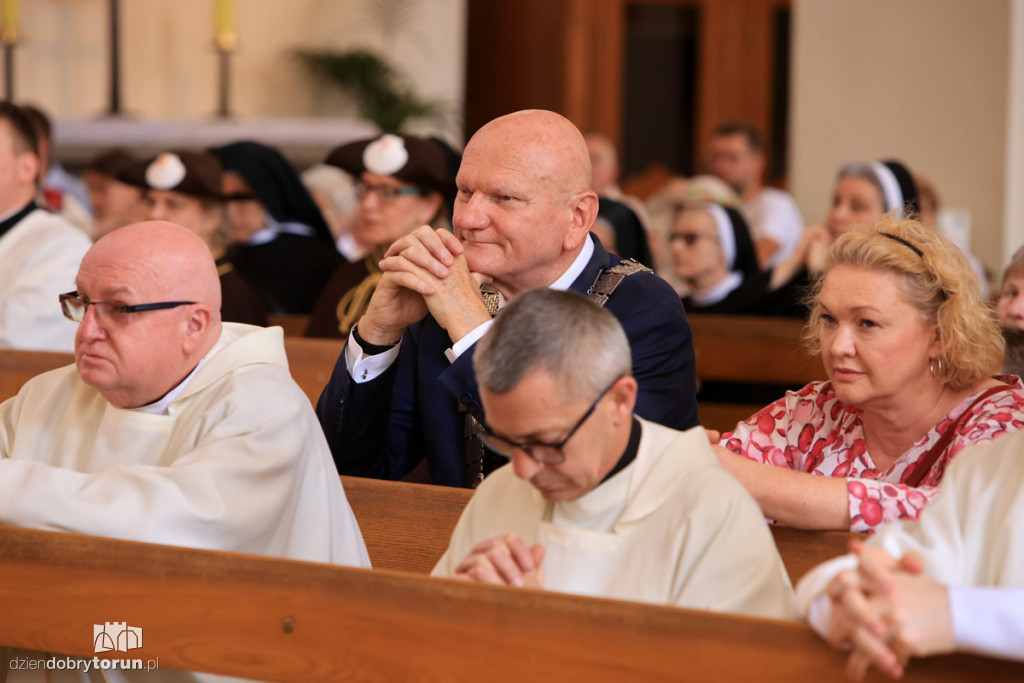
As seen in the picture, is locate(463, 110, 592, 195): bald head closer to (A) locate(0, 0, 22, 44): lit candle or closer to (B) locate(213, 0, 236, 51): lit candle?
(B) locate(213, 0, 236, 51): lit candle

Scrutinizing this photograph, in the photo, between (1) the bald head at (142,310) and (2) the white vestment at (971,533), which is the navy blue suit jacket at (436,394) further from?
(2) the white vestment at (971,533)

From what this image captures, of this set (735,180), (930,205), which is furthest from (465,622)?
(735,180)

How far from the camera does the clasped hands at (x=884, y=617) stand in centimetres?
177

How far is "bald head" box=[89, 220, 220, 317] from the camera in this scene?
271 centimetres

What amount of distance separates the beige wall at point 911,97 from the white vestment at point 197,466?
542 cm

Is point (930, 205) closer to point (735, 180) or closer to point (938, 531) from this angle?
point (735, 180)

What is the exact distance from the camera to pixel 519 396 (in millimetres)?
2068

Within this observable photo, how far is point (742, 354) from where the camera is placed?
211 inches

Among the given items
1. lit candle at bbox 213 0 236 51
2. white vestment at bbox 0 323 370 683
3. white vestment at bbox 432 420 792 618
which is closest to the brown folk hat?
white vestment at bbox 0 323 370 683

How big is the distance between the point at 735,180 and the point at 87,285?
21.4ft

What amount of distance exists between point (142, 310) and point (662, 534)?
4.18 feet

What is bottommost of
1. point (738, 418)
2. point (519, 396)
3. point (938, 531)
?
point (738, 418)

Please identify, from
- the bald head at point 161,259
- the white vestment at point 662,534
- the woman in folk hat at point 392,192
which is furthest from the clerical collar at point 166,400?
the woman in folk hat at point 392,192

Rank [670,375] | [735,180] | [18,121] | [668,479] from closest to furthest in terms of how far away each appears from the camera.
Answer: [668,479], [670,375], [18,121], [735,180]
